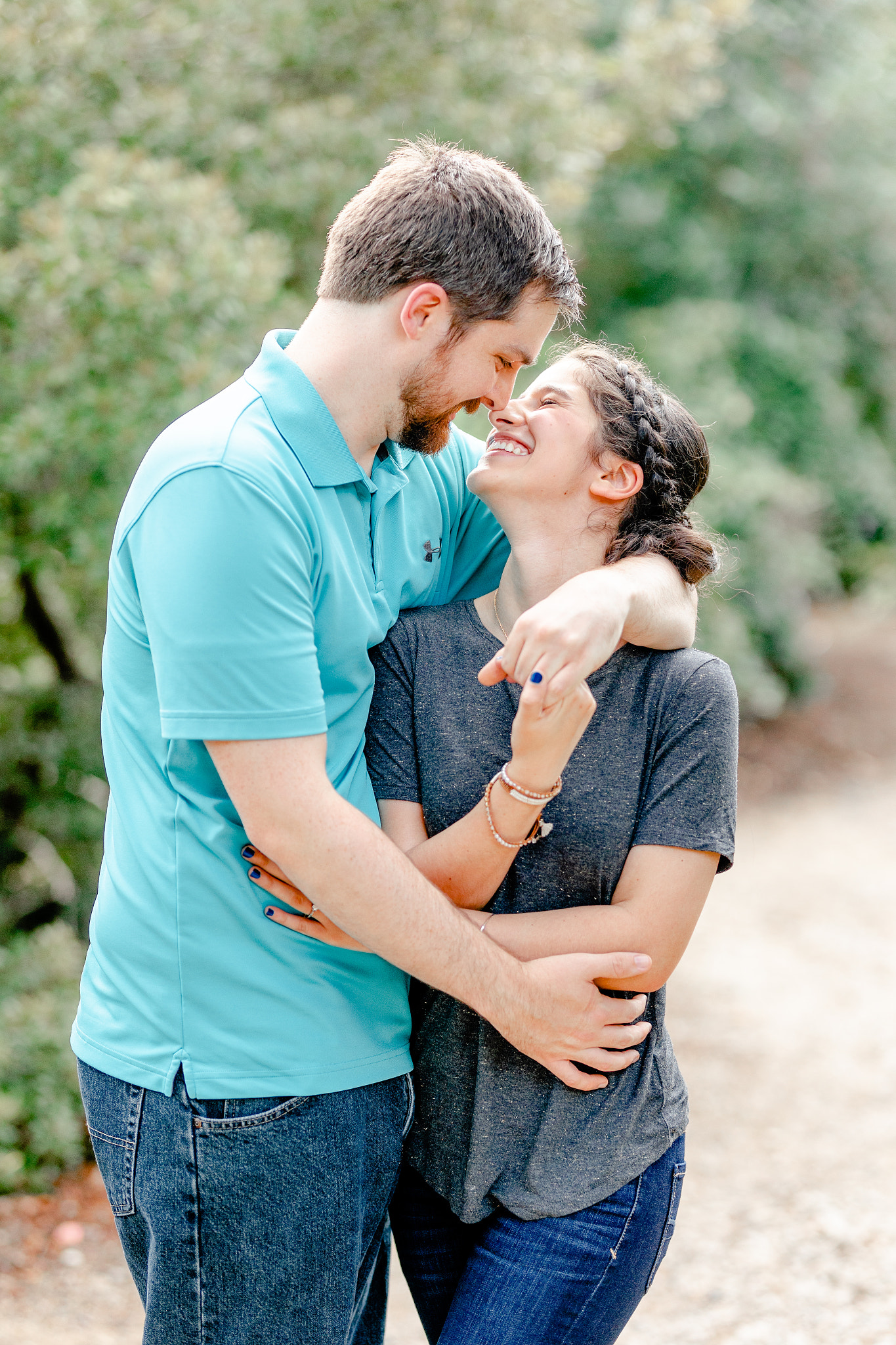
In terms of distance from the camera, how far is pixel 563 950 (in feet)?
5.77

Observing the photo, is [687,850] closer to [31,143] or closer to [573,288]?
[573,288]

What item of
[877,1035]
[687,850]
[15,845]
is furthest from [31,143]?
[877,1035]

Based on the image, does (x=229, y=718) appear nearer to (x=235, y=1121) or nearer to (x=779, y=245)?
(x=235, y=1121)

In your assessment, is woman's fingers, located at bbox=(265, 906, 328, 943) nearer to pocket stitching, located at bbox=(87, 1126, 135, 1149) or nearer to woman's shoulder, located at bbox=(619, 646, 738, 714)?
pocket stitching, located at bbox=(87, 1126, 135, 1149)

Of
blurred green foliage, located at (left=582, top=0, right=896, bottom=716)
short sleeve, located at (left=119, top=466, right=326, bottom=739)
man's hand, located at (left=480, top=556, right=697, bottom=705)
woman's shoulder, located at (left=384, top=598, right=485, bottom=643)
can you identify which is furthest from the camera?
blurred green foliage, located at (left=582, top=0, right=896, bottom=716)

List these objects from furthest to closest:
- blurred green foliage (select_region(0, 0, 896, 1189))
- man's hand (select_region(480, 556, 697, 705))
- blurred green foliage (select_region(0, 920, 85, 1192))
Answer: blurred green foliage (select_region(0, 920, 85, 1192)) → blurred green foliage (select_region(0, 0, 896, 1189)) → man's hand (select_region(480, 556, 697, 705))

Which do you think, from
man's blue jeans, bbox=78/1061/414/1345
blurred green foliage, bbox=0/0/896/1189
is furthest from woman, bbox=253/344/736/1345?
blurred green foliage, bbox=0/0/896/1189

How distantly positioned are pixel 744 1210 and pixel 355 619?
3.67 metres

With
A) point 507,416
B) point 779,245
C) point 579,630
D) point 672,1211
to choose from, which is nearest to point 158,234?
point 507,416

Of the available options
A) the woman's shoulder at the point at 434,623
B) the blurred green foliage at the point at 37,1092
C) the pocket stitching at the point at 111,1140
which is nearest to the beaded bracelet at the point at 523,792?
the woman's shoulder at the point at 434,623

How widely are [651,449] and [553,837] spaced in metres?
0.69

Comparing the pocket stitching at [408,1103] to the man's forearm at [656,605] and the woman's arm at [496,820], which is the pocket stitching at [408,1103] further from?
the man's forearm at [656,605]

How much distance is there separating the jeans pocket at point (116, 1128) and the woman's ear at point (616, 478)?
1.19 m

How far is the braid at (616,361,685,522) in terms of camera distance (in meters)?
1.98
